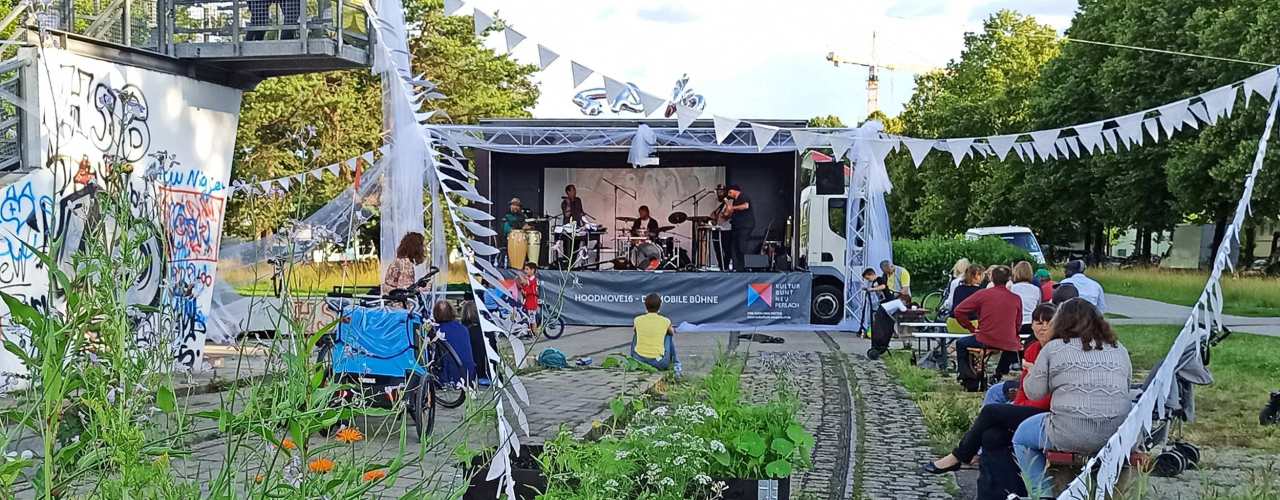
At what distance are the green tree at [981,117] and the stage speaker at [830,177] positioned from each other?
21154 millimetres

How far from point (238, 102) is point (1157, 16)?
27019 mm

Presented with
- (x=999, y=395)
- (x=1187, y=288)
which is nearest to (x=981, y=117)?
(x=1187, y=288)

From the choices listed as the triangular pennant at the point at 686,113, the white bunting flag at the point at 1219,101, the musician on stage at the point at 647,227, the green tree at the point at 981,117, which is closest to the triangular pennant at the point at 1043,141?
the white bunting flag at the point at 1219,101

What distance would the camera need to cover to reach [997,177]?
1511 inches

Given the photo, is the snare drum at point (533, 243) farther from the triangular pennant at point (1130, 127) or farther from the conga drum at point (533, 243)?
the triangular pennant at point (1130, 127)

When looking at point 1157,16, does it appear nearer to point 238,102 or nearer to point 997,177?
point 997,177

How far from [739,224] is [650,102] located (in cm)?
1257

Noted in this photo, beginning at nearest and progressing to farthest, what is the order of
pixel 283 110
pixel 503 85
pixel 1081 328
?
pixel 1081 328 → pixel 283 110 → pixel 503 85

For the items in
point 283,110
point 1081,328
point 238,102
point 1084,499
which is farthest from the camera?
point 283,110

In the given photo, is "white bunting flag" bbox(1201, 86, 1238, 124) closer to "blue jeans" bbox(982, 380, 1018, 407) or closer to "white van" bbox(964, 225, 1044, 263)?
"blue jeans" bbox(982, 380, 1018, 407)

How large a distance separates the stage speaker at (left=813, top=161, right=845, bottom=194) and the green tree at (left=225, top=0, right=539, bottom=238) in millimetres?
9645

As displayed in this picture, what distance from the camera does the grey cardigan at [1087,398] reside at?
16.3ft

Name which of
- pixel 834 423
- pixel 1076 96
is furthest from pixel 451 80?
pixel 834 423

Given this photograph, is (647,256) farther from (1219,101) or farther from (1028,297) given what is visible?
(1219,101)
